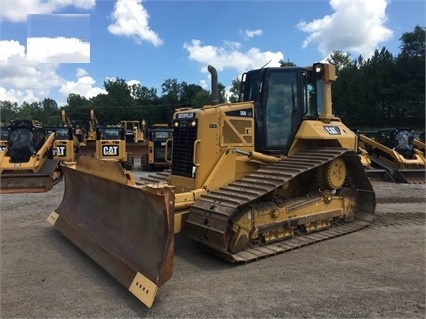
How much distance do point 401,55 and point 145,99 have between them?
53.1 meters

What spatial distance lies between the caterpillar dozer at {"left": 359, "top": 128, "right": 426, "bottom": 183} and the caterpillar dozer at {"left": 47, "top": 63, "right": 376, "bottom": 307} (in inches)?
302

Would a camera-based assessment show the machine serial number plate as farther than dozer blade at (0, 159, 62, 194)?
No

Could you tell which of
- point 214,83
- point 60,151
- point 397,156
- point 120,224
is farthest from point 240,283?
point 60,151

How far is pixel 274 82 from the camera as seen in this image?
7074mm

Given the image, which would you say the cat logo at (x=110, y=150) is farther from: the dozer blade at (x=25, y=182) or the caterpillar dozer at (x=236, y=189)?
the caterpillar dozer at (x=236, y=189)

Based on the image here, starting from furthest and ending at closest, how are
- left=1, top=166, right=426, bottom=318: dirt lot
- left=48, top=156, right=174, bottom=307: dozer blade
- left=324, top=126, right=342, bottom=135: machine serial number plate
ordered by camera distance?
left=324, top=126, right=342, bottom=135: machine serial number plate
left=48, top=156, right=174, bottom=307: dozer blade
left=1, top=166, right=426, bottom=318: dirt lot

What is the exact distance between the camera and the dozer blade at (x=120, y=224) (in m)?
4.27

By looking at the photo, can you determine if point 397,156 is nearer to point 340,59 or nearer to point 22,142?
point 22,142

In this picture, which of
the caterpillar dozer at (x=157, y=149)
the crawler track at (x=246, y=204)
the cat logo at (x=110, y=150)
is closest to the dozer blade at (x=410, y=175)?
the crawler track at (x=246, y=204)

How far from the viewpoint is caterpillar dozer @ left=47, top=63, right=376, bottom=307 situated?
188 inches

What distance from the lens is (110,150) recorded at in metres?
18.9

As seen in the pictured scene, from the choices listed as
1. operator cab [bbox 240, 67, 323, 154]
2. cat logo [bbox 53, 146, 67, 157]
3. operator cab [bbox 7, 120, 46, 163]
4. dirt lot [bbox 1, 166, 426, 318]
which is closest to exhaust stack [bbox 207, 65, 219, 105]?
operator cab [bbox 240, 67, 323, 154]

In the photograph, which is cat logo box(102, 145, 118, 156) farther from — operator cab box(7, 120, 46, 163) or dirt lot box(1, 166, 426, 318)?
dirt lot box(1, 166, 426, 318)

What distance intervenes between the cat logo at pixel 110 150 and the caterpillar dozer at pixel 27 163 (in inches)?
162
